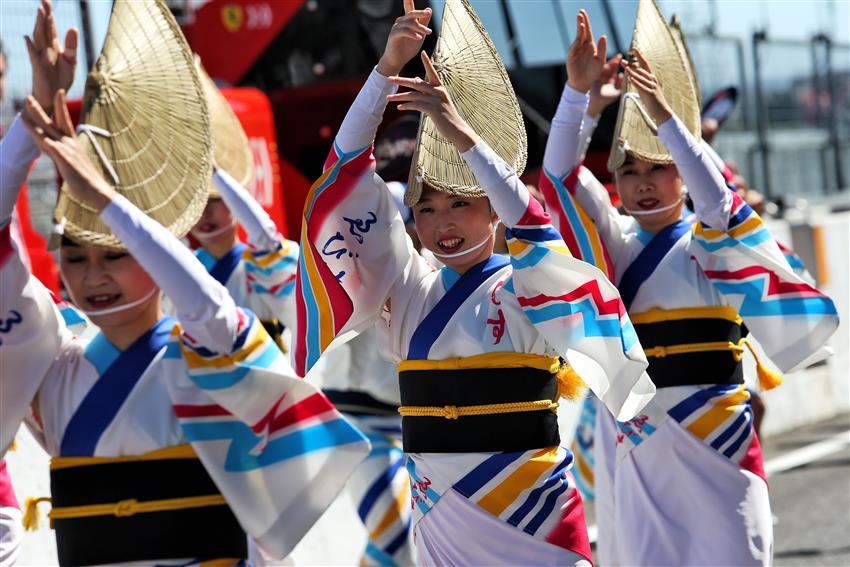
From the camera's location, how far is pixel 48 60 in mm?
3064

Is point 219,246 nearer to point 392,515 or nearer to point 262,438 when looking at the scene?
point 392,515

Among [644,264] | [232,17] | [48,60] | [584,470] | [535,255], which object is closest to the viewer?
[48,60]

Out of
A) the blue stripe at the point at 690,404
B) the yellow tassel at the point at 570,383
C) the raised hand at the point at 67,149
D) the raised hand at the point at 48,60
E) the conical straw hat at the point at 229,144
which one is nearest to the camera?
the raised hand at the point at 67,149

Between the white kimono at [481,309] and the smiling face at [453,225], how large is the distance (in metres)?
0.04

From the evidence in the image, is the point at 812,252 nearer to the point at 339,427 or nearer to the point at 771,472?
the point at 771,472

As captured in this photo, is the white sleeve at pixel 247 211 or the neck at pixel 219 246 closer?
the white sleeve at pixel 247 211

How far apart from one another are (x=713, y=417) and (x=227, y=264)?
205cm

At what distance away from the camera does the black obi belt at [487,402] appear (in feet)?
10.8

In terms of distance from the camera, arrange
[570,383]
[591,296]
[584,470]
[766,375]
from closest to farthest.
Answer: [591,296], [570,383], [766,375], [584,470]

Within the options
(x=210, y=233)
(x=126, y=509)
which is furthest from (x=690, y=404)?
(x=210, y=233)

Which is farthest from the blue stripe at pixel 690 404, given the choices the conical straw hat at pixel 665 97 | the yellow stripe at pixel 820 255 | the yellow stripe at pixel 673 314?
the yellow stripe at pixel 820 255

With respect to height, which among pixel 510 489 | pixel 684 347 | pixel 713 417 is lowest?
pixel 713 417

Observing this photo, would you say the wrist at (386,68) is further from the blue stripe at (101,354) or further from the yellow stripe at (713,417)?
the yellow stripe at (713,417)

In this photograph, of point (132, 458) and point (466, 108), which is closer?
point (132, 458)
